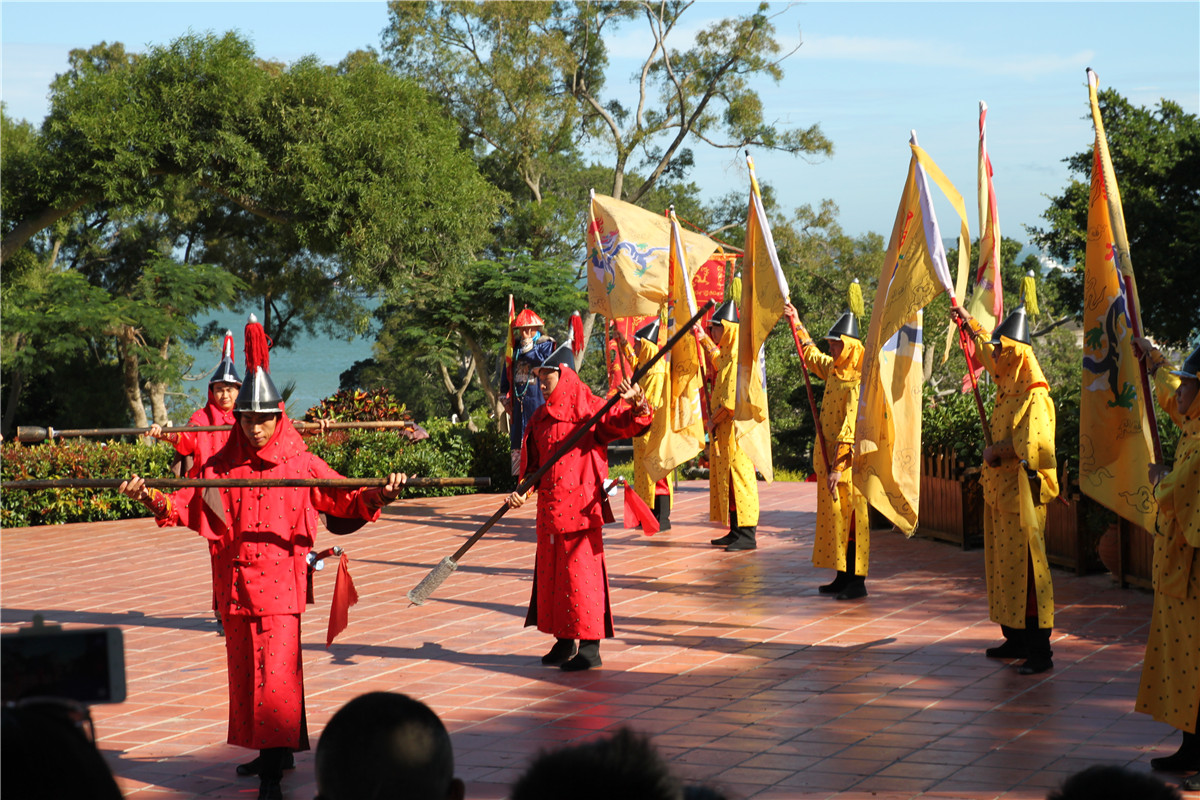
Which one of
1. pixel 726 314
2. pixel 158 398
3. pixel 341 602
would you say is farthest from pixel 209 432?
pixel 158 398

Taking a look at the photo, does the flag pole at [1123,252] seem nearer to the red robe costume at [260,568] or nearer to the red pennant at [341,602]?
the red robe costume at [260,568]

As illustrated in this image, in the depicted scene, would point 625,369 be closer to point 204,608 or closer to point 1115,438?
point 204,608

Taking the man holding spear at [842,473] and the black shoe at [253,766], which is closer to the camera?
the black shoe at [253,766]

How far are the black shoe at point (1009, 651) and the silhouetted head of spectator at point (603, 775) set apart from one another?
5.37 m

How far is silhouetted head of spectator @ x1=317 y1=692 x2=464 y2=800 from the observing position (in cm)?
193

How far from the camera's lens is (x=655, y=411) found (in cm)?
987

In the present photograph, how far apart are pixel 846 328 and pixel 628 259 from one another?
253 centimetres

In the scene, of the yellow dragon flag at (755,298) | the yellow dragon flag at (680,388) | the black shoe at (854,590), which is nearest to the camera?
the yellow dragon flag at (755,298)

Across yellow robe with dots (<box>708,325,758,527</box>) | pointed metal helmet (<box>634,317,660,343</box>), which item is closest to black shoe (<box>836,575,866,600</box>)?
yellow robe with dots (<box>708,325,758,527</box>)

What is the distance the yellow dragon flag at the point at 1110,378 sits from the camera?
524 centimetres

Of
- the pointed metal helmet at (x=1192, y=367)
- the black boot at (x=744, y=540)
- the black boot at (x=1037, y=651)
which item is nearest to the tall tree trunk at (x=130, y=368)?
the black boot at (x=744, y=540)

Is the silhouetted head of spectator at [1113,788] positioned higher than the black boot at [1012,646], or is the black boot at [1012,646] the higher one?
the silhouetted head of spectator at [1113,788]

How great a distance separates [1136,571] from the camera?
310 inches

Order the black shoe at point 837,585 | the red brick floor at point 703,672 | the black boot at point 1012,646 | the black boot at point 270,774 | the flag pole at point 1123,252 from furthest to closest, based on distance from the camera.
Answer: the black shoe at point 837,585 → the black boot at point 1012,646 → the flag pole at point 1123,252 → the red brick floor at point 703,672 → the black boot at point 270,774
